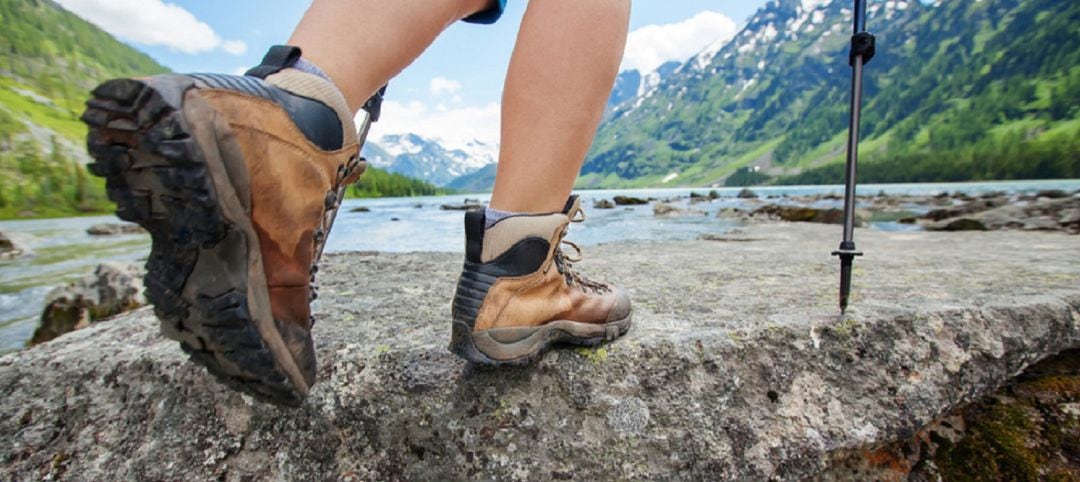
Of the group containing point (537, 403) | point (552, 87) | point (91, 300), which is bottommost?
point (91, 300)

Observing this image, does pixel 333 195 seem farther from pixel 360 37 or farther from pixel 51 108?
pixel 51 108

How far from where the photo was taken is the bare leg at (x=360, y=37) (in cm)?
115

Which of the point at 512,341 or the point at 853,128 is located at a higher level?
the point at 853,128

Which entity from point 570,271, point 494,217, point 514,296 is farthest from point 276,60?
point 570,271

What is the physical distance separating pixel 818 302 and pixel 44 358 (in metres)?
2.66

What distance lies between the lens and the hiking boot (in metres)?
0.86

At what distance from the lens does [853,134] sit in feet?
5.85

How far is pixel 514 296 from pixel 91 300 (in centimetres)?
540

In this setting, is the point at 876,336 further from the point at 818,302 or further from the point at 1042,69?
the point at 1042,69

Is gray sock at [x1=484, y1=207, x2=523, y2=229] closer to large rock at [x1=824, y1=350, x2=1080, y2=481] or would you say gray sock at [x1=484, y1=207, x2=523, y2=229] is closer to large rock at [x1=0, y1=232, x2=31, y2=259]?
large rock at [x1=824, y1=350, x2=1080, y2=481]

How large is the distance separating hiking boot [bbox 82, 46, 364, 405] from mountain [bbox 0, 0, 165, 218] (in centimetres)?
1779

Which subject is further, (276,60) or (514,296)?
(514,296)

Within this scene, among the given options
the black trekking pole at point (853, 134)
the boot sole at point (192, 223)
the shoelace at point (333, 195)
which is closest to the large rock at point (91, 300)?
the shoelace at point (333, 195)

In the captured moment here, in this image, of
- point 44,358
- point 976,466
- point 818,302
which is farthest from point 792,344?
point 44,358
